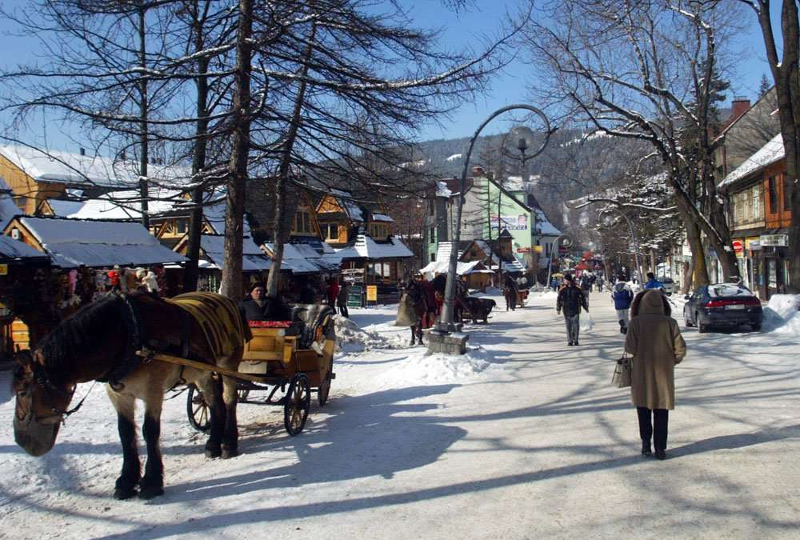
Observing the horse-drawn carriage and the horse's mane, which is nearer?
the horse's mane

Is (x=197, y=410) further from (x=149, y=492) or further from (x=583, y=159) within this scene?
(x=583, y=159)

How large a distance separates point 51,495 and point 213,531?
195cm

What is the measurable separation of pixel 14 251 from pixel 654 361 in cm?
1176

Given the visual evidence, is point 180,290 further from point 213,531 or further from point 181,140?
point 213,531

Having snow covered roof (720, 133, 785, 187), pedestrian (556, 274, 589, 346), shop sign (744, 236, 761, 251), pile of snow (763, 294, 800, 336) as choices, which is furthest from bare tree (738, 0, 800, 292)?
shop sign (744, 236, 761, 251)

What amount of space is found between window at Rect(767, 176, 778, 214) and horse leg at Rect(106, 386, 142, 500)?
3596 centimetres

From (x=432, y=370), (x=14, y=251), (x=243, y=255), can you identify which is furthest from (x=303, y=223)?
(x=432, y=370)

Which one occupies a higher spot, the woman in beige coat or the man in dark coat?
the man in dark coat

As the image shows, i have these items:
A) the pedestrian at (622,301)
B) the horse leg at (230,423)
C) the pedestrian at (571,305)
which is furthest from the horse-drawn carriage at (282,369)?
the pedestrian at (622,301)

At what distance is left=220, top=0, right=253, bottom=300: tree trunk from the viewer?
1059 centimetres

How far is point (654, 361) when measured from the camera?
279 inches

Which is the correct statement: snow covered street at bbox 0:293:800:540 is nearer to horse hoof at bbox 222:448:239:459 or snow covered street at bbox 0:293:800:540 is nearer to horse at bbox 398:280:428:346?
horse hoof at bbox 222:448:239:459

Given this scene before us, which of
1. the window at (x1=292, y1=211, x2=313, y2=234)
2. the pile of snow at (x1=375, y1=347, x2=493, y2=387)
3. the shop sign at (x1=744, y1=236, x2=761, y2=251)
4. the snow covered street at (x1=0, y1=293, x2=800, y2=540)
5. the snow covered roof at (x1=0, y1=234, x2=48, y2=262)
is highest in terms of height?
the window at (x1=292, y1=211, x2=313, y2=234)

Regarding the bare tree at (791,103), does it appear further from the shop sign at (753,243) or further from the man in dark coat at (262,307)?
the man in dark coat at (262,307)
